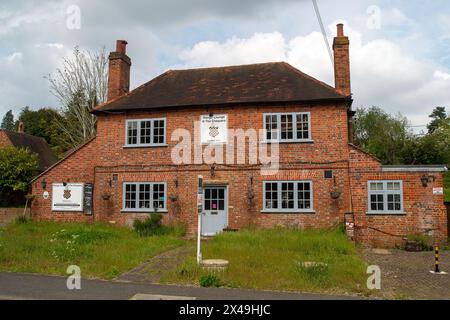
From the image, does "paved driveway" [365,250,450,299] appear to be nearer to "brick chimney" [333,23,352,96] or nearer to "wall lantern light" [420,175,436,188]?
"wall lantern light" [420,175,436,188]

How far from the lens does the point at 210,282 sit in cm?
919

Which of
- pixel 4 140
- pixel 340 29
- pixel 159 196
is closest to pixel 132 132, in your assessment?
pixel 159 196

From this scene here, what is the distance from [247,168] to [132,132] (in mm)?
5806

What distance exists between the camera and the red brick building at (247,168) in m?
15.6

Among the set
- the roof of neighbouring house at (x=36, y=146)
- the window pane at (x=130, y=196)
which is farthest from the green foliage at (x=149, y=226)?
the roof of neighbouring house at (x=36, y=146)

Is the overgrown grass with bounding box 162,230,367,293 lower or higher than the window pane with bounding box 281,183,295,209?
lower

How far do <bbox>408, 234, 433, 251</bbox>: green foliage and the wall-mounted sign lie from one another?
45.7 feet

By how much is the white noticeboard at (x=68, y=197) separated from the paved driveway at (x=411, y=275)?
12.9 m

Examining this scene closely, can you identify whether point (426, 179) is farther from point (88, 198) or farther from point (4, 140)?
point (4, 140)

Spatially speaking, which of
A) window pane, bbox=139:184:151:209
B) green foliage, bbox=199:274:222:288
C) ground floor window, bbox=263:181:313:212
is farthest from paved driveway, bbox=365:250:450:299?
window pane, bbox=139:184:151:209

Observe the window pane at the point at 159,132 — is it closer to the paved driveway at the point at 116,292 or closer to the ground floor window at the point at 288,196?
the ground floor window at the point at 288,196

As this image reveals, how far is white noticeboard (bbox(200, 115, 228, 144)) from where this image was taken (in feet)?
56.0

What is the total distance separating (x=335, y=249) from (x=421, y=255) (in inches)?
136
